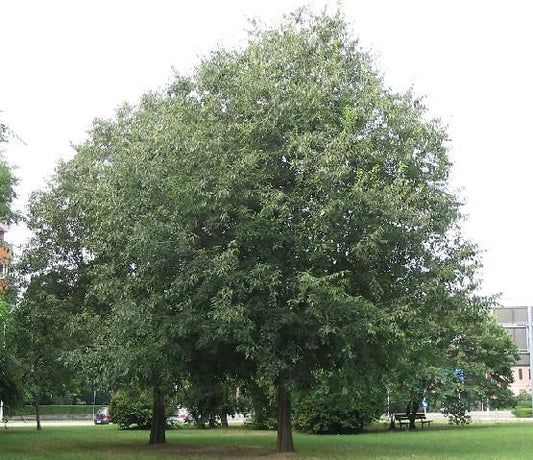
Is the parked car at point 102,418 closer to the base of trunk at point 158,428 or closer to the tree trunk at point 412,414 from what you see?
the tree trunk at point 412,414

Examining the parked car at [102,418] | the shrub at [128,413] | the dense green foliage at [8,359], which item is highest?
the dense green foliage at [8,359]

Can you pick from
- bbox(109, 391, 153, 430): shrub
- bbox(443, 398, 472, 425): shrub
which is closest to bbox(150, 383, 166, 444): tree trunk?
bbox(109, 391, 153, 430): shrub

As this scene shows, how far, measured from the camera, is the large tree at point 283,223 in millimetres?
16922

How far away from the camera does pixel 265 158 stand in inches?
707

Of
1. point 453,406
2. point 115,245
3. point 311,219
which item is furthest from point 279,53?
point 453,406

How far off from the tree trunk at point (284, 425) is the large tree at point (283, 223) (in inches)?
1.6

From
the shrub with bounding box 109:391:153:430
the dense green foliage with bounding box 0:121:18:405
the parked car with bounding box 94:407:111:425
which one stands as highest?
the dense green foliage with bounding box 0:121:18:405

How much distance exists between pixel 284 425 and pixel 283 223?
21.3 ft

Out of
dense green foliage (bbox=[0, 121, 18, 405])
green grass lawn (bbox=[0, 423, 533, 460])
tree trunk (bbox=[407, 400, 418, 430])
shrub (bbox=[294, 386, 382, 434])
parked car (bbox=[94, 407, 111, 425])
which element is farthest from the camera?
parked car (bbox=[94, 407, 111, 425])

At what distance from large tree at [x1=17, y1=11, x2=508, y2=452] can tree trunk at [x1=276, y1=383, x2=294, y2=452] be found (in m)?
0.04

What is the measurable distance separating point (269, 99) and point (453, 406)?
2413 cm

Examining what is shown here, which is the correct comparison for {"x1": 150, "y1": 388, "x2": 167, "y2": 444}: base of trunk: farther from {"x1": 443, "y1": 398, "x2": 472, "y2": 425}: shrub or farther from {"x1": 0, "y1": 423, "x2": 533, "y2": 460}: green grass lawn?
{"x1": 443, "y1": 398, "x2": 472, "y2": 425}: shrub

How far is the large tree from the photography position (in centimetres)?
1692

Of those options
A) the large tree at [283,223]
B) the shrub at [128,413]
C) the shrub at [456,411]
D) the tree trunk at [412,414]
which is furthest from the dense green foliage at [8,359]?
the shrub at [456,411]
